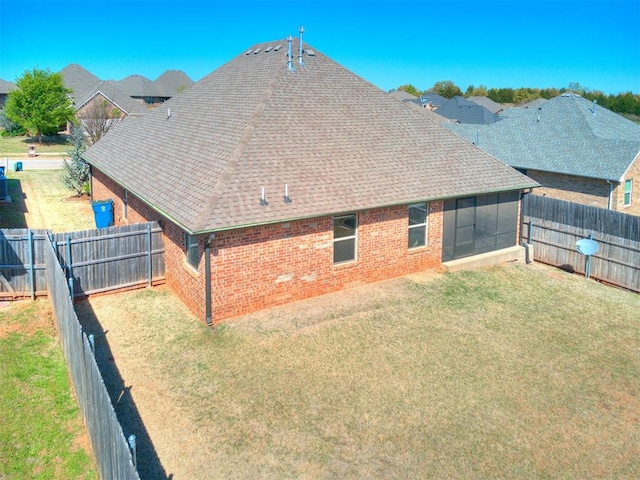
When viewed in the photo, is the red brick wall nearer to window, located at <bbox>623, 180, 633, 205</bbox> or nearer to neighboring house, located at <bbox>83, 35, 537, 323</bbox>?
neighboring house, located at <bbox>83, 35, 537, 323</bbox>

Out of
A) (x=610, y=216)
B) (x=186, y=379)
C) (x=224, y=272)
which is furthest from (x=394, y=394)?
(x=610, y=216)

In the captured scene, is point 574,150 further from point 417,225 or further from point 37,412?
point 37,412

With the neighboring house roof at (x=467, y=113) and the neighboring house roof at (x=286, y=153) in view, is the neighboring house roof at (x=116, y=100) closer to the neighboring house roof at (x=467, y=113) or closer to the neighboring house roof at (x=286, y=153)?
the neighboring house roof at (x=467, y=113)

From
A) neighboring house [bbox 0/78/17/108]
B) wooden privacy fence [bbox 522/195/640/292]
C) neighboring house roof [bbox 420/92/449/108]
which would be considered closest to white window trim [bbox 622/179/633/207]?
wooden privacy fence [bbox 522/195/640/292]

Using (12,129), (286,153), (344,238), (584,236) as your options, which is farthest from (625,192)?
(12,129)

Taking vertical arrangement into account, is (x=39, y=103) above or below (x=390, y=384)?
above
